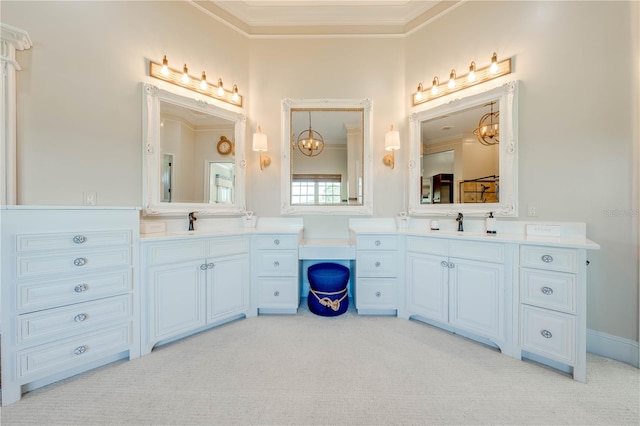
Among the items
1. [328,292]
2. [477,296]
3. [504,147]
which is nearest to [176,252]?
[328,292]

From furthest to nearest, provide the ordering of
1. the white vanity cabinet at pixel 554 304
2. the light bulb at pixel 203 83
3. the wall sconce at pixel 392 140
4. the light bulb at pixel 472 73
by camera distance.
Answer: the wall sconce at pixel 392 140 → the light bulb at pixel 203 83 → the light bulb at pixel 472 73 → the white vanity cabinet at pixel 554 304

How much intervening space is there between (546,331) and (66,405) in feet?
10.5

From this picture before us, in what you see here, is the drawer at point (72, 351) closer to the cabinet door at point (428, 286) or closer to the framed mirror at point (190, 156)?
the framed mirror at point (190, 156)

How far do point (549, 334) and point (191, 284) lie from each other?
9.42 feet

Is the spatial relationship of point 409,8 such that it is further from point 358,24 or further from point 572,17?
point 572,17

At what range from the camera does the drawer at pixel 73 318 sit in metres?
1.52

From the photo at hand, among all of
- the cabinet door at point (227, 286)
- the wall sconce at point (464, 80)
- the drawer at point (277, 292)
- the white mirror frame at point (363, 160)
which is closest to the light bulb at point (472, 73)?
the wall sconce at point (464, 80)

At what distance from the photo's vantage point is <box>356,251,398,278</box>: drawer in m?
2.61

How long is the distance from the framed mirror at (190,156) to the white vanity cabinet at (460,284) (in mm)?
2180

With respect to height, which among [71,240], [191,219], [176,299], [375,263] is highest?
[191,219]

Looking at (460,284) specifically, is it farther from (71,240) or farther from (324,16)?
(324,16)

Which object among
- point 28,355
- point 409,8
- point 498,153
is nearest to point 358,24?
point 409,8

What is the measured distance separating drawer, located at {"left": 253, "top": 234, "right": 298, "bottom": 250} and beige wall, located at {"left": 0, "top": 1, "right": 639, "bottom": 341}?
48.7 inches

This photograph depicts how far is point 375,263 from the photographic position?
2611 millimetres
